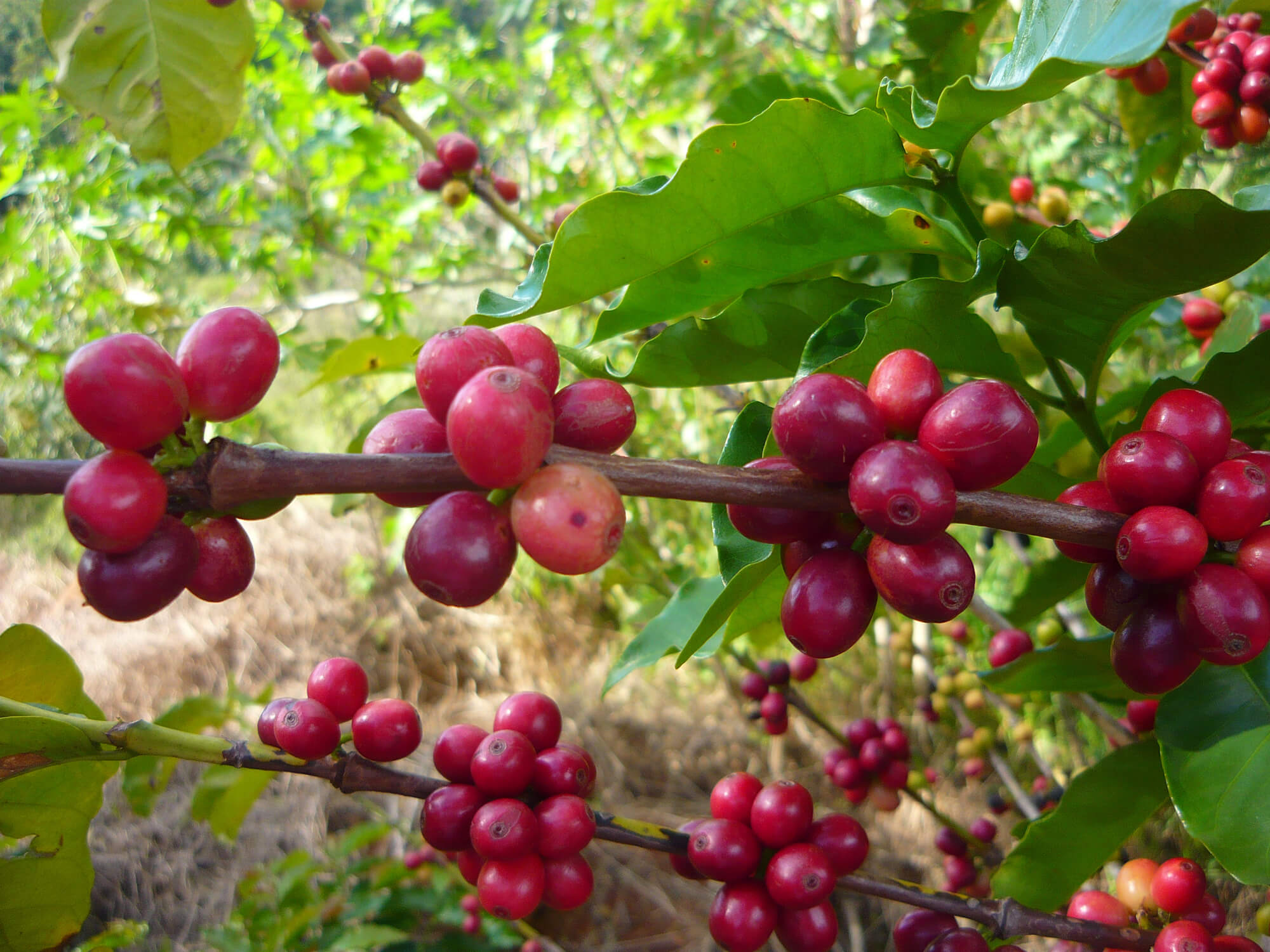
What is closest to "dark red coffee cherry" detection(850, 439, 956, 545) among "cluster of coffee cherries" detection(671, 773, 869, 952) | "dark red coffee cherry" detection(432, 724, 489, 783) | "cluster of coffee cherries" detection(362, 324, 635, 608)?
"cluster of coffee cherries" detection(362, 324, 635, 608)

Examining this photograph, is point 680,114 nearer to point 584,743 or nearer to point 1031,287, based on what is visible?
point 1031,287

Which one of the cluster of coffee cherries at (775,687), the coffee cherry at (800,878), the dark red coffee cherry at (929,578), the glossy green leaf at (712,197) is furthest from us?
the cluster of coffee cherries at (775,687)

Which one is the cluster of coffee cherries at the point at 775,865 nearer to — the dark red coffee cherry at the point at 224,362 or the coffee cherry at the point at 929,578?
the coffee cherry at the point at 929,578

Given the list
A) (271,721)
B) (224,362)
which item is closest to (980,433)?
(224,362)

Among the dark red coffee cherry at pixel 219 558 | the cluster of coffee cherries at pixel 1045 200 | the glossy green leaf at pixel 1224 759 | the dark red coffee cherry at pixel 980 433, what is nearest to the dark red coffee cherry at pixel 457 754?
the dark red coffee cherry at pixel 219 558

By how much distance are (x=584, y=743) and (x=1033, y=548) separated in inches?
106

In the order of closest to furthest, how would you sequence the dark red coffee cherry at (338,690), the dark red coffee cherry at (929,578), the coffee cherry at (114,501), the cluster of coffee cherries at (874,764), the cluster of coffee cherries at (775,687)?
the coffee cherry at (114,501) → the dark red coffee cherry at (929,578) → the dark red coffee cherry at (338,690) → the cluster of coffee cherries at (874,764) → the cluster of coffee cherries at (775,687)

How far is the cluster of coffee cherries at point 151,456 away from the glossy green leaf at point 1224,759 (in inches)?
36.4

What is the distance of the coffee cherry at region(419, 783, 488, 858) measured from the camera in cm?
93

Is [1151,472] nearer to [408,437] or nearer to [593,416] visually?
[593,416]

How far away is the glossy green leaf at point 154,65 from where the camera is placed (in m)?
1.57

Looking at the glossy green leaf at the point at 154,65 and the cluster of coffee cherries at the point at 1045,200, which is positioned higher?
the glossy green leaf at the point at 154,65

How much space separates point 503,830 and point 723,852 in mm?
258

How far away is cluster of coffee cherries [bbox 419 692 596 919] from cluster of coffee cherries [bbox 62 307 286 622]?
0.42m
